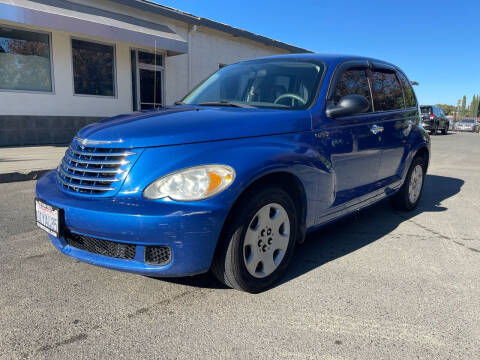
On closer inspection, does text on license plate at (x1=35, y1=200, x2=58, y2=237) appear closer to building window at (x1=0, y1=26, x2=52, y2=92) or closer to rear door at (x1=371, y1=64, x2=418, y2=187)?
rear door at (x1=371, y1=64, x2=418, y2=187)

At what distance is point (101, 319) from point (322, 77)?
99.2 inches

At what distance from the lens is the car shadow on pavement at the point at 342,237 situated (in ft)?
9.30

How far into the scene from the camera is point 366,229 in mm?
4074

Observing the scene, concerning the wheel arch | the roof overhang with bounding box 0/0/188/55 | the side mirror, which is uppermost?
the roof overhang with bounding box 0/0/188/55

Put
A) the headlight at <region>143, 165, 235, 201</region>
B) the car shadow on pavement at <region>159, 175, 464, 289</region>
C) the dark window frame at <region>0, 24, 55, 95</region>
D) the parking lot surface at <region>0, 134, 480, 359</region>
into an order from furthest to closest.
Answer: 1. the dark window frame at <region>0, 24, 55, 95</region>
2. the car shadow on pavement at <region>159, 175, 464, 289</region>
3. the headlight at <region>143, 165, 235, 201</region>
4. the parking lot surface at <region>0, 134, 480, 359</region>

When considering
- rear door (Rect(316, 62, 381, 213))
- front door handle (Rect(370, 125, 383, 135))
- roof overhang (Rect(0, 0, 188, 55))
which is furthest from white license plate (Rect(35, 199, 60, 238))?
roof overhang (Rect(0, 0, 188, 55))

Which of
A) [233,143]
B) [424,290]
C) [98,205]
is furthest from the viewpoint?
[424,290]

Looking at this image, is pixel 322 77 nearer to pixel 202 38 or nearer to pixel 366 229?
pixel 366 229

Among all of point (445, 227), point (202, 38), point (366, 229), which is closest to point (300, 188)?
point (366, 229)

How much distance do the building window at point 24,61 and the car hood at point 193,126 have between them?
8.65 m

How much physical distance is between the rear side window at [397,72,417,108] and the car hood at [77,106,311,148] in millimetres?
2318

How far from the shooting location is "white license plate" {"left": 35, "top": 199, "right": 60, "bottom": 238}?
2354mm

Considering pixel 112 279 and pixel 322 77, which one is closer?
pixel 112 279

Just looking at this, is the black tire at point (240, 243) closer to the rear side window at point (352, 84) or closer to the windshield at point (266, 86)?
the windshield at point (266, 86)
